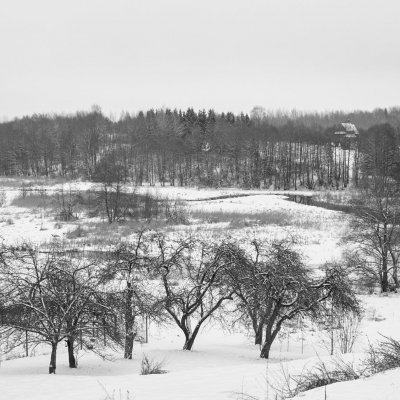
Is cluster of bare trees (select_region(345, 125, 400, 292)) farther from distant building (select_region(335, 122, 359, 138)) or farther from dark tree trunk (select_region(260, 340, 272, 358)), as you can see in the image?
distant building (select_region(335, 122, 359, 138))

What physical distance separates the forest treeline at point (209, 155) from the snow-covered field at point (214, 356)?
3528cm

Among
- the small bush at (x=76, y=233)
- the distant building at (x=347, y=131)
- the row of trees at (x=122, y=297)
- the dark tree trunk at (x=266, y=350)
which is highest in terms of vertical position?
the distant building at (x=347, y=131)

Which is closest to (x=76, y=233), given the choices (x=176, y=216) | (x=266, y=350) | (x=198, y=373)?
(x=176, y=216)

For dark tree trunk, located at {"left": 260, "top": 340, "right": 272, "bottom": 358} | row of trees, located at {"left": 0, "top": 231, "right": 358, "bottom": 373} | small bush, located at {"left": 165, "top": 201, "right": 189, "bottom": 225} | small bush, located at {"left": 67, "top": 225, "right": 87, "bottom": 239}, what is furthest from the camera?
small bush, located at {"left": 165, "top": 201, "right": 189, "bottom": 225}

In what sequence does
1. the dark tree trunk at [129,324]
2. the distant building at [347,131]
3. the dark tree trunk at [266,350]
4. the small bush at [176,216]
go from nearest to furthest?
the dark tree trunk at [129,324]
the dark tree trunk at [266,350]
the small bush at [176,216]
the distant building at [347,131]

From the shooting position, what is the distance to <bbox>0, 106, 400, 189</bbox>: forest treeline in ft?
283

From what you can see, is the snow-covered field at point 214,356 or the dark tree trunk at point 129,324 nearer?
the snow-covered field at point 214,356

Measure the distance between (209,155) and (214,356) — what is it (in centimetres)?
7666

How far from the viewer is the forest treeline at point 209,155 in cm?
8625

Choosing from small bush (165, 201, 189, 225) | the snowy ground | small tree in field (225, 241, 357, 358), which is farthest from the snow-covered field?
small tree in field (225, 241, 357, 358)

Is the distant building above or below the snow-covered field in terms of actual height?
above

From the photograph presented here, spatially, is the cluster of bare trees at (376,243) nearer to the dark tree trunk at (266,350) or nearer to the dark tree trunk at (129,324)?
the dark tree trunk at (266,350)

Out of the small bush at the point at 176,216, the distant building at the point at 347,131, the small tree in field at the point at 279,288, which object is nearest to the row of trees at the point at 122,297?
the small tree in field at the point at 279,288

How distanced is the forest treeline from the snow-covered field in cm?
3528
